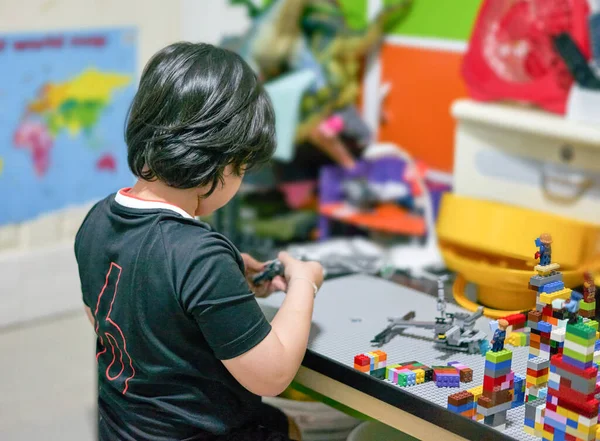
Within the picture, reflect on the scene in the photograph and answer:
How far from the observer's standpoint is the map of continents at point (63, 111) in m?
2.23

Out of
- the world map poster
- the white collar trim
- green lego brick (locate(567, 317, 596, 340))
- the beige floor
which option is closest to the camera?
green lego brick (locate(567, 317, 596, 340))

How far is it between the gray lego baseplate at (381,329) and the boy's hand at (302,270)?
71 millimetres

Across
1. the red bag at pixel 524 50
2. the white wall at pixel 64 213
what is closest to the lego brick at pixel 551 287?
the red bag at pixel 524 50

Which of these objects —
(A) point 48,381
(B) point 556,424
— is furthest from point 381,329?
(A) point 48,381

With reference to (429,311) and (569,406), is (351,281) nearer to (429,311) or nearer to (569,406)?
(429,311)

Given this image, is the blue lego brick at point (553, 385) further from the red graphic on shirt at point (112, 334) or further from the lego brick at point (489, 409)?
the red graphic on shirt at point (112, 334)

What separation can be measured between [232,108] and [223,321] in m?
0.24

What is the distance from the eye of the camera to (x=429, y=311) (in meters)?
1.18

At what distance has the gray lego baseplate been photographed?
941 mm

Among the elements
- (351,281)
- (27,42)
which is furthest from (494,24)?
(27,42)

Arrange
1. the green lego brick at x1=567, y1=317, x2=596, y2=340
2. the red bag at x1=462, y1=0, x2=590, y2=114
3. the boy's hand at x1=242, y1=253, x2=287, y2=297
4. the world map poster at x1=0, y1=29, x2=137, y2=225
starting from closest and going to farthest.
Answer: the green lego brick at x1=567, y1=317, x2=596, y2=340
the boy's hand at x1=242, y1=253, x2=287, y2=297
the red bag at x1=462, y1=0, x2=590, y2=114
the world map poster at x1=0, y1=29, x2=137, y2=225

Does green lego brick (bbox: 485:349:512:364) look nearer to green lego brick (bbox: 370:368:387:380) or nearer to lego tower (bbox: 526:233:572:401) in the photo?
lego tower (bbox: 526:233:572:401)

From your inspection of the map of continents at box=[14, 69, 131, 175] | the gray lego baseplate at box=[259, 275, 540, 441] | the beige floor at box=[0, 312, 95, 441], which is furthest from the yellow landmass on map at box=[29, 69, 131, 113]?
the gray lego baseplate at box=[259, 275, 540, 441]

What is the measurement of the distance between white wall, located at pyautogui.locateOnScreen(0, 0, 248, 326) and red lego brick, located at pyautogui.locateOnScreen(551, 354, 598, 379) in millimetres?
1747
